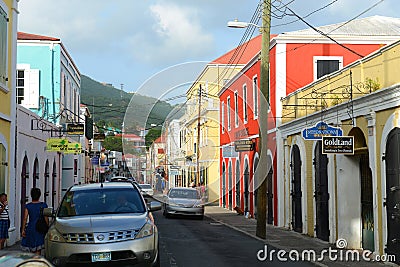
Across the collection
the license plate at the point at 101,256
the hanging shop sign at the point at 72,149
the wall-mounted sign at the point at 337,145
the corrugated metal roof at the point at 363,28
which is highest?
the corrugated metal roof at the point at 363,28

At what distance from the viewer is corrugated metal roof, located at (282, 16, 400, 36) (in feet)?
80.0

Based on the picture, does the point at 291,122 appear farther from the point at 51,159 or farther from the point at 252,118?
the point at 51,159

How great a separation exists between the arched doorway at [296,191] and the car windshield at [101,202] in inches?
441

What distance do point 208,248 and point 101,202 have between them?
A: 569 cm

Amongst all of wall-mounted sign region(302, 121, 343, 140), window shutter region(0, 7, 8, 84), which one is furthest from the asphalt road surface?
window shutter region(0, 7, 8, 84)

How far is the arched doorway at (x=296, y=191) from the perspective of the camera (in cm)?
2155

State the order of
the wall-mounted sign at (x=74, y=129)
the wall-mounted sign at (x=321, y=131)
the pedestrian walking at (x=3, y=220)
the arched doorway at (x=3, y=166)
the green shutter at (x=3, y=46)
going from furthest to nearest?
the wall-mounted sign at (x=74, y=129) → the green shutter at (x=3, y=46) → the arched doorway at (x=3, y=166) → the wall-mounted sign at (x=321, y=131) → the pedestrian walking at (x=3, y=220)

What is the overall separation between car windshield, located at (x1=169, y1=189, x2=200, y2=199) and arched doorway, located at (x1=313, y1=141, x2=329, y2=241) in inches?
450

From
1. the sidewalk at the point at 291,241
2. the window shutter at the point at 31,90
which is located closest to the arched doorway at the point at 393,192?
the sidewalk at the point at 291,241

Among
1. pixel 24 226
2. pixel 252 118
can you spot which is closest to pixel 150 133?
pixel 252 118

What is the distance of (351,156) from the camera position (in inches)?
663

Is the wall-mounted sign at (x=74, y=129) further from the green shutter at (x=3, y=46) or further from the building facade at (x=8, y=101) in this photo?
the green shutter at (x=3, y=46)

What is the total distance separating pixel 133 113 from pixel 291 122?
18.9ft

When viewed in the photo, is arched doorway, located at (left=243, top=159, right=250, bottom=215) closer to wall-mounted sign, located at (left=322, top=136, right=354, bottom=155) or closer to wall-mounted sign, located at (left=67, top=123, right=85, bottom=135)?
wall-mounted sign, located at (left=67, top=123, right=85, bottom=135)
